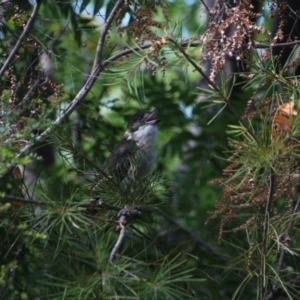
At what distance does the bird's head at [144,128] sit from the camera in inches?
320

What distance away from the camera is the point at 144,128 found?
8.18 meters

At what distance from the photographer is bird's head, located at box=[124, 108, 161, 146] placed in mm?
8126

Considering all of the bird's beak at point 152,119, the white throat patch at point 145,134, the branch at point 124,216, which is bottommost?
the white throat patch at point 145,134

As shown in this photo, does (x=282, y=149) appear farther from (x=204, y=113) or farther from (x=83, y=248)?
(x=204, y=113)

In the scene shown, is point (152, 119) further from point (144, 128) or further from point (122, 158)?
point (122, 158)

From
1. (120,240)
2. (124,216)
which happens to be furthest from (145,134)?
(120,240)

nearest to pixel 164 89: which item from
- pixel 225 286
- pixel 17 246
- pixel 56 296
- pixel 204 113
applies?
pixel 204 113

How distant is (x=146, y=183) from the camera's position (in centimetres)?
531

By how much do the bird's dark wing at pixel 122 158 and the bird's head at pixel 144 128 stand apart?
1.55 ft

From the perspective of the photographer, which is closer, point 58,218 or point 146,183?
point 58,218

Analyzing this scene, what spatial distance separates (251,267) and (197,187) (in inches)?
127

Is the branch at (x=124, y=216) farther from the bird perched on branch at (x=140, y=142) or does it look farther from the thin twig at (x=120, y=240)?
the bird perched on branch at (x=140, y=142)

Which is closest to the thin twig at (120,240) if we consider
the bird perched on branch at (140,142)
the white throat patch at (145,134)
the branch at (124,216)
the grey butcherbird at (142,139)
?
the branch at (124,216)

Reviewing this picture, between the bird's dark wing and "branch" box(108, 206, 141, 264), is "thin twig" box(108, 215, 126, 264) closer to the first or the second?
"branch" box(108, 206, 141, 264)
